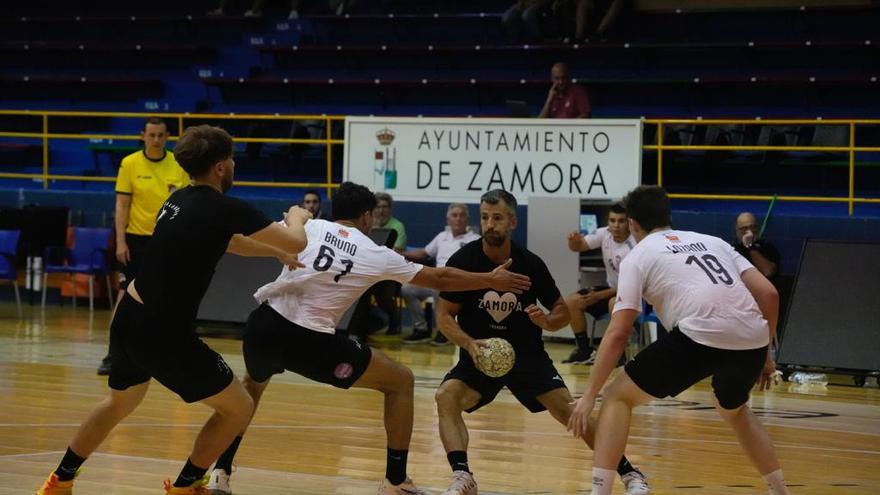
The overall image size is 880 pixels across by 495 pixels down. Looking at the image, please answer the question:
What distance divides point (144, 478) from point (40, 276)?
A: 1135 cm

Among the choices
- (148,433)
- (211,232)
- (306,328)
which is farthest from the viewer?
(148,433)

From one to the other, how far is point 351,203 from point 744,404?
86.2 inches

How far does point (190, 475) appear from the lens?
6441 mm

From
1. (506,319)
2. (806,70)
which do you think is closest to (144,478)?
(506,319)

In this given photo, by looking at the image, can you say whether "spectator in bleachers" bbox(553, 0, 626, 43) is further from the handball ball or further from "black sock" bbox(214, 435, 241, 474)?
"black sock" bbox(214, 435, 241, 474)

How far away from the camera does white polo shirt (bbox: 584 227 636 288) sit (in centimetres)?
1331

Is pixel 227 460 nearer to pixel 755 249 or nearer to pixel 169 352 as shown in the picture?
pixel 169 352

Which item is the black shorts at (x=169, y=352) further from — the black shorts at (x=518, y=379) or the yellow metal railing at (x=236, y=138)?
the yellow metal railing at (x=236, y=138)

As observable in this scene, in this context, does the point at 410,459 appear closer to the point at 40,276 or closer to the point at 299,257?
the point at 299,257

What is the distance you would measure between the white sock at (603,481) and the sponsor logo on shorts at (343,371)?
1.35m

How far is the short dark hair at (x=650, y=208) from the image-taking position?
21.3 ft

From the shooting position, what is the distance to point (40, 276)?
1809cm

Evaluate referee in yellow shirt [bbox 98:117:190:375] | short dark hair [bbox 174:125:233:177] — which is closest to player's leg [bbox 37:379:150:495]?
short dark hair [bbox 174:125:233:177]

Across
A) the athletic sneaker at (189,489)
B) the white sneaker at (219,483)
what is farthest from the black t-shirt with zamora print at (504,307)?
the athletic sneaker at (189,489)
